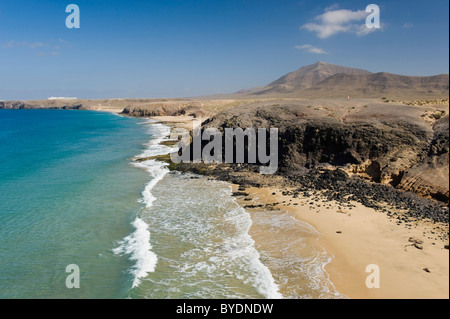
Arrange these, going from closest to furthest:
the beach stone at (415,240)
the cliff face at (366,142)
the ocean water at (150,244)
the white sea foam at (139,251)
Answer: the ocean water at (150,244) < the beach stone at (415,240) < the white sea foam at (139,251) < the cliff face at (366,142)

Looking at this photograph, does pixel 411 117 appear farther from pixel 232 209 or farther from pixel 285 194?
pixel 232 209

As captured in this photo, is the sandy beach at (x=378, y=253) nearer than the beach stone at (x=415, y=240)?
Yes

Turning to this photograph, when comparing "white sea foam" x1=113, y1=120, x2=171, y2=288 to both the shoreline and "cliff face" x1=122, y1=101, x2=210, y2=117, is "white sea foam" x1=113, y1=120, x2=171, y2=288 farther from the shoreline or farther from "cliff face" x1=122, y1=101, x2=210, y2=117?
"cliff face" x1=122, y1=101, x2=210, y2=117

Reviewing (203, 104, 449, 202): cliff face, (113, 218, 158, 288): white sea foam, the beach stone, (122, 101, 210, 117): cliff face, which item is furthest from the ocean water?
(122, 101, 210, 117): cliff face

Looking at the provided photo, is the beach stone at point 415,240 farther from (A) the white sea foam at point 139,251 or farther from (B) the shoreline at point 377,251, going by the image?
(A) the white sea foam at point 139,251

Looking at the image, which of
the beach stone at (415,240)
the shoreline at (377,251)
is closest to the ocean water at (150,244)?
the shoreline at (377,251)

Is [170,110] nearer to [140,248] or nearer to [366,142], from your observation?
[366,142]

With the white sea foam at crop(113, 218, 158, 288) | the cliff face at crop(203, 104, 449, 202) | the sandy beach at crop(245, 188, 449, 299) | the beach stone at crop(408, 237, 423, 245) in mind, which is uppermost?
the cliff face at crop(203, 104, 449, 202)

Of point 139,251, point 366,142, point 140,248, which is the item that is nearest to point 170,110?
point 366,142

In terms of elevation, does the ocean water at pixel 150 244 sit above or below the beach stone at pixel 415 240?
below

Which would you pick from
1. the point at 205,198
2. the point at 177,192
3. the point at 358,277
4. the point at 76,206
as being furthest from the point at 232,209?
the point at 76,206
